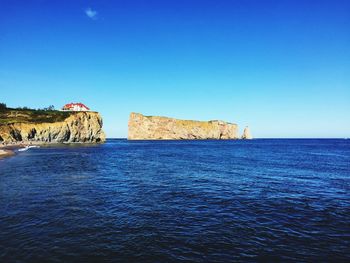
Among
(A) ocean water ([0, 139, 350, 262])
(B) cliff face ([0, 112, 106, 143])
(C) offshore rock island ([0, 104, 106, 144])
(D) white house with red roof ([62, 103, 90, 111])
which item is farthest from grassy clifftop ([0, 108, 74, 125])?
(A) ocean water ([0, 139, 350, 262])

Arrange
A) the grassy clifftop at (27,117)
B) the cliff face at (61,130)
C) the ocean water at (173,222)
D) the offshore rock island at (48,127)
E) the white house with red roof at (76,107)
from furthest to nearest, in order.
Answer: the white house with red roof at (76,107), the grassy clifftop at (27,117), the offshore rock island at (48,127), the cliff face at (61,130), the ocean water at (173,222)

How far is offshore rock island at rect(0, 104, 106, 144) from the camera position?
108062 millimetres

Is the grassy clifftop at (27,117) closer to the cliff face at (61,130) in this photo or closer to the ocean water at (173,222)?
the cliff face at (61,130)

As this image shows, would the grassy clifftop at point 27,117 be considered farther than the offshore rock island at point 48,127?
Yes

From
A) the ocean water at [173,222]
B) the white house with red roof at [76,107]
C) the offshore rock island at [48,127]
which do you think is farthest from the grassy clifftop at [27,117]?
the ocean water at [173,222]

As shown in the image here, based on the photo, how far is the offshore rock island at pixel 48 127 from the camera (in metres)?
108

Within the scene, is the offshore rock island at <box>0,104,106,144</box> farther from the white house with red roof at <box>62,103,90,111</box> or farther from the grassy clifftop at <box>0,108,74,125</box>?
the white house with red roof at <box>62,103,90,111</box>

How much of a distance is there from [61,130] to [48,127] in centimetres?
690

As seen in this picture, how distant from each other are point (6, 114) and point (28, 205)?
127 m

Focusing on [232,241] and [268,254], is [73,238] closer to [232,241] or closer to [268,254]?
[232,241]

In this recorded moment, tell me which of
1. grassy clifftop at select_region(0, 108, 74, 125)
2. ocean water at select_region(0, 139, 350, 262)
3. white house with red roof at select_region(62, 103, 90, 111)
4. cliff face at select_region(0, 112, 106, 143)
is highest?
white house with red roof at select_region(62, 103, 90, 111)

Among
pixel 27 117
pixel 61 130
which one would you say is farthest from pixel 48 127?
pixel 27 117

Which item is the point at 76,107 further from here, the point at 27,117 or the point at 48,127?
the point at 48,127

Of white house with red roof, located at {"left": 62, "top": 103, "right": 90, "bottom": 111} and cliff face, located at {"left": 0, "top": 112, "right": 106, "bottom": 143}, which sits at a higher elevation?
white house with red roof, located at {"left": 62, "top": 103, "right": 90, "bottom": 111}
